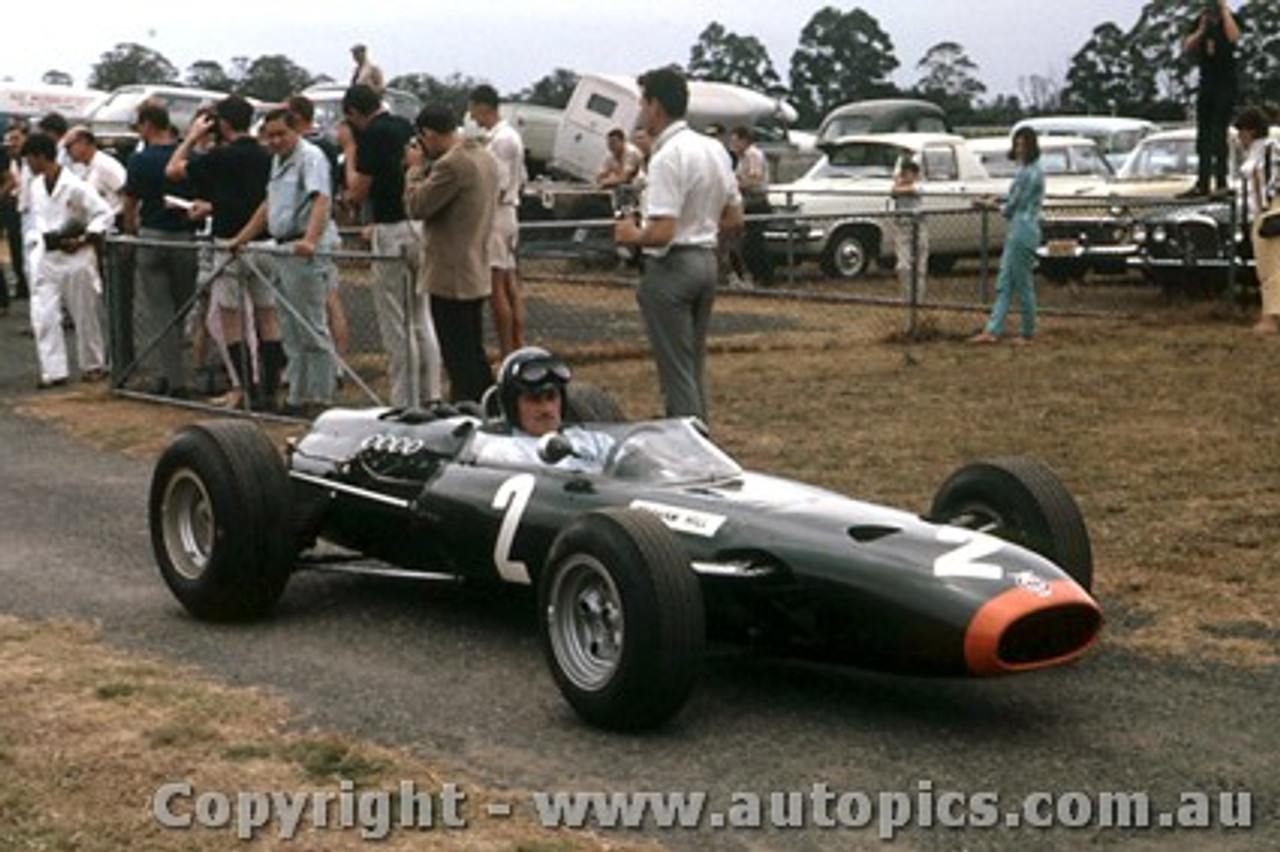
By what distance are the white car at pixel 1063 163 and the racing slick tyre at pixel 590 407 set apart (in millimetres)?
17679

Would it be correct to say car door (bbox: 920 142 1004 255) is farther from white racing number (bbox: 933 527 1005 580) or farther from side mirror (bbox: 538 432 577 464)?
white racing number (bbox: 933 527 1005 580)

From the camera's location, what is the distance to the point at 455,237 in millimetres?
11812

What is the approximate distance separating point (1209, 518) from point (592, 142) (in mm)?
23275

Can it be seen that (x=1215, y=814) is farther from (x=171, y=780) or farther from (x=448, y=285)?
(x=448, y=285)

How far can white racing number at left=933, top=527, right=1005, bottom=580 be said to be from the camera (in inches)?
250

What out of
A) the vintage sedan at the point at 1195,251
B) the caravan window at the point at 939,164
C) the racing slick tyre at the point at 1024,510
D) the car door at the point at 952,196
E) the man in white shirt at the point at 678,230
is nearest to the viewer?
the racing slick tyre at the point at 1024,510

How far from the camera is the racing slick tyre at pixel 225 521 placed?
26.0ft

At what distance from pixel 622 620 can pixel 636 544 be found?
24 cm

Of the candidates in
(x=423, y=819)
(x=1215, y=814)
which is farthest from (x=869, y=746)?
(x=423, y=819)

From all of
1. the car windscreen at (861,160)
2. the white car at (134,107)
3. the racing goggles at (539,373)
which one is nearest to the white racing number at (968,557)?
the racing goggles at (539,373)

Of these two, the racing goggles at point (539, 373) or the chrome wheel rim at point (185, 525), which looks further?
the chrome wheel rim at point (185, 525)

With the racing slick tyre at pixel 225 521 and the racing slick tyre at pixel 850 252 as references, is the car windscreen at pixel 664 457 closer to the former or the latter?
the racing slick tyre at pixel 225 521

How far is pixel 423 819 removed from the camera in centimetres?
550

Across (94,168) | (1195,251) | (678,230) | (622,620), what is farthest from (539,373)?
(1195,251)
